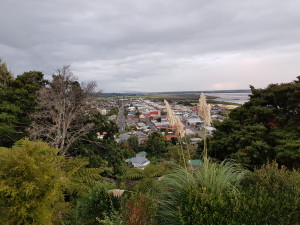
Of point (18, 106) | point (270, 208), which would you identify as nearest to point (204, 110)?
point (270, 208)

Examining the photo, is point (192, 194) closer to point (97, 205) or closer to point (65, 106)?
point (97, 205)

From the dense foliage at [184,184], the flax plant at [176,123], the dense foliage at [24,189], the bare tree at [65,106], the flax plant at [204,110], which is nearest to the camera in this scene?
the dense foliage at [184,184]

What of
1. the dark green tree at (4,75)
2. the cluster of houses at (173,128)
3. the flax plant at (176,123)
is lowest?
the cluster of houses at (173,128)

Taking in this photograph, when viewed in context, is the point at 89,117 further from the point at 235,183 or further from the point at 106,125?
the point at 235,183

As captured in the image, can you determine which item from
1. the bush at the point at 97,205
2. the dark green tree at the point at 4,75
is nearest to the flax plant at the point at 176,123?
the bush at the point at 97,205

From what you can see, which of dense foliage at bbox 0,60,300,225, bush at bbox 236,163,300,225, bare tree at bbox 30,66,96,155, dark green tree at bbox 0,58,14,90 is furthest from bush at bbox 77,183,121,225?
dark green tree at bbox 0,58,14,90

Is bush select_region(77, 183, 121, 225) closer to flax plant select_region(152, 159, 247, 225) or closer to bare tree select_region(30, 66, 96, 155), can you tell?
flax plant select_region(152, 159, 247, 225)

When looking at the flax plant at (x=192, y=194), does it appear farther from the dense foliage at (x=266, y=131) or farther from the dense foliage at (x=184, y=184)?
the dense foliage at (x=266, y=131)

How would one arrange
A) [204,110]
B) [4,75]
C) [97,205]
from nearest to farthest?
[204,110]
[97,205]
[4,75]

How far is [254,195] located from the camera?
2.93 meters

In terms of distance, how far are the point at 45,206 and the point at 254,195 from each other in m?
2.97

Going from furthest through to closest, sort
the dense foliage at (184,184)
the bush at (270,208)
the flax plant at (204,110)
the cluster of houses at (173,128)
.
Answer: the cluster of houses at (173,128), the flax plant at (204,110), the dense foliage at (184,184), the bush at (270,208)

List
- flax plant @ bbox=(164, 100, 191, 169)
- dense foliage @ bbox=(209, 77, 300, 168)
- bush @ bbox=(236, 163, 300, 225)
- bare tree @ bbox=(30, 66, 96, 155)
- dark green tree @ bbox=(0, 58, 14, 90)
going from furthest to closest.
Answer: dark green tree @ bbox=(0, 58, 14, 90)
bare tree @ bbox=(30, 66, 96, 155)
dense foliage @ bbox=(209, 77, 300, 168)
flax plant @ bbox=(164, 100, 191, 169)
bush @ bbox=(236, 163, 300, 225)

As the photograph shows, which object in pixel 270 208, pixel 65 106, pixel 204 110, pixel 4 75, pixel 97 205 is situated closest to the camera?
pixel 270 208
